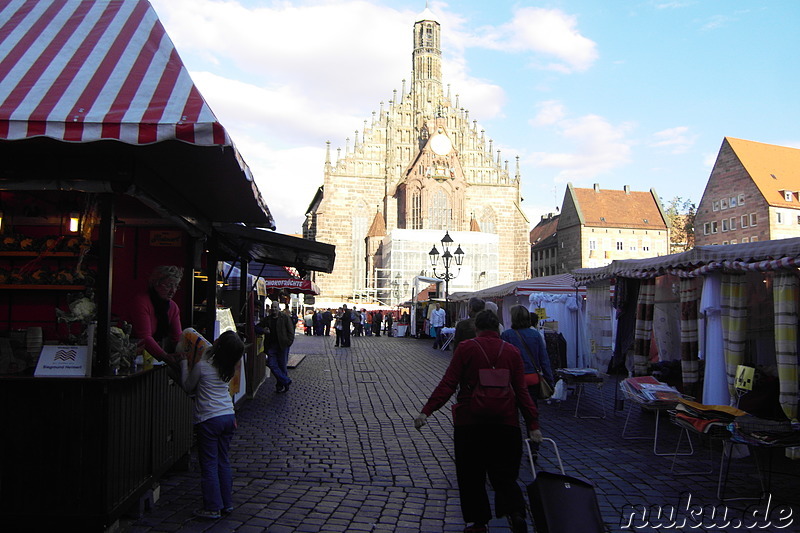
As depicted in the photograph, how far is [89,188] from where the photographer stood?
4242mm

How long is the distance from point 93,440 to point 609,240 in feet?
218

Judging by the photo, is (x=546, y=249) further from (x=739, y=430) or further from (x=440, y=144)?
(x=739, y=430)

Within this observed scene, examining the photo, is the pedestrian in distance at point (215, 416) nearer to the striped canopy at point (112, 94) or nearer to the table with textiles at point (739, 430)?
the striped canopy at point (112, 94)

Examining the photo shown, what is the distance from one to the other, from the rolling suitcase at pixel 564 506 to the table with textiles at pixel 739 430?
2.11 meters

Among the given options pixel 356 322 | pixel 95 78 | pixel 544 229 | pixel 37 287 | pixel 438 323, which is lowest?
pixel 356 322

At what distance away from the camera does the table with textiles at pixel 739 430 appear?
5168 mm

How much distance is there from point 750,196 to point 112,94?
5210cm

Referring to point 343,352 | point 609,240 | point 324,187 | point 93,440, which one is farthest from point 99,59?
point 609,240

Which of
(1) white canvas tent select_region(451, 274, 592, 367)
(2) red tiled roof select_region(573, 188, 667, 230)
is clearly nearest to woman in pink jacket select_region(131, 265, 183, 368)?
(1) white canvas tent select_region(451, 274, 592, 367)

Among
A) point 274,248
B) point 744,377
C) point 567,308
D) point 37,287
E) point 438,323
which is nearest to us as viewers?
point 37,287

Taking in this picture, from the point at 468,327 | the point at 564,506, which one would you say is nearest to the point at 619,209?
the point at 468,327

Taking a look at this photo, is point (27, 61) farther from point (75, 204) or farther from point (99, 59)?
point (75, 204)

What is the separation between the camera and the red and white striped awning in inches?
142

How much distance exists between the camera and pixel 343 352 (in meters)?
22.3
